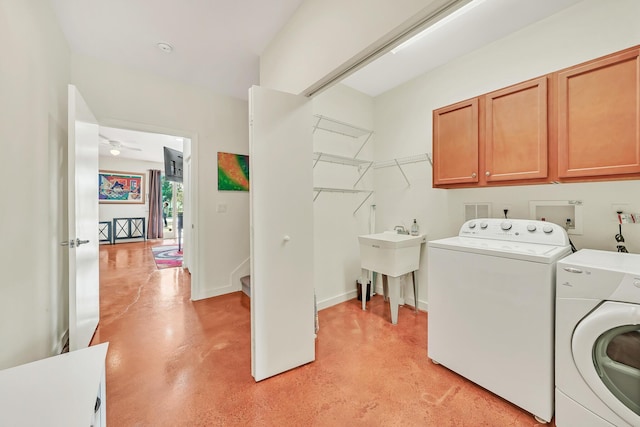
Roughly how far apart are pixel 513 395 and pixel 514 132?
1681 millimetres

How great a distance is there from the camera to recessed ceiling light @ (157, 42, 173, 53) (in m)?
2.20

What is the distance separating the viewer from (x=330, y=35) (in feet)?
4.82

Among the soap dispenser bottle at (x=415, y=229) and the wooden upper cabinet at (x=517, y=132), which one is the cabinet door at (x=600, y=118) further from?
the soap dispenser bottle at (x=415, y=229)

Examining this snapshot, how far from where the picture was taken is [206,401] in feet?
4.77

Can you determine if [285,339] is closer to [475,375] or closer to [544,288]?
[475,375]

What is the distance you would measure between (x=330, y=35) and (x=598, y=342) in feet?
Result: 6.85

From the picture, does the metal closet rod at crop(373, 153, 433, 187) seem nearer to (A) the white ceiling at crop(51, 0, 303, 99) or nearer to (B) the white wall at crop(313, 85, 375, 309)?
(B) the white wall at crop(313, 85, 375, 309)

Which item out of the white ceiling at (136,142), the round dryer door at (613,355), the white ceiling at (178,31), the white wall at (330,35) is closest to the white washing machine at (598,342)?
the round dryer door at (613,355)

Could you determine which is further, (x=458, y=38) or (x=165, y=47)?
(x=165, y=47)

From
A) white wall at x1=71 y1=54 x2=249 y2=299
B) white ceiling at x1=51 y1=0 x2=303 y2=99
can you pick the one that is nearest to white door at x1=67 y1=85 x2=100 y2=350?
white wall at x1=71 y1=54 x2=249 y2=299

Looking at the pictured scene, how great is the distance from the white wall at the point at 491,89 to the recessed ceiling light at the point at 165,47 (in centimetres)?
230

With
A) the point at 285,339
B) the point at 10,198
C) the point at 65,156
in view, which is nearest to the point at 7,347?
the point at 10,198

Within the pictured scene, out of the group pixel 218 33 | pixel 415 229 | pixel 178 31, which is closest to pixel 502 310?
pixel 415 229

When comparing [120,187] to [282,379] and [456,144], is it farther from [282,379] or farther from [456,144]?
[456,144]
